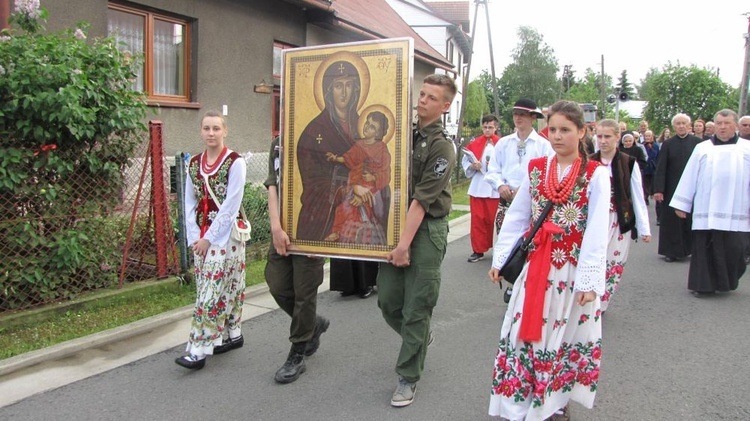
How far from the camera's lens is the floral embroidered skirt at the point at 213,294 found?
432cm

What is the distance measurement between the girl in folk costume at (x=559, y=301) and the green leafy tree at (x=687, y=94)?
103ft

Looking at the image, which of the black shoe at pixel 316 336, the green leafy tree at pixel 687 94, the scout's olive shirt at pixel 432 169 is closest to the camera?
the scout's olive shirt at pixel 432 169

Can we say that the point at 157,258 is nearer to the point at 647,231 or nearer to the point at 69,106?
the point at 69,106

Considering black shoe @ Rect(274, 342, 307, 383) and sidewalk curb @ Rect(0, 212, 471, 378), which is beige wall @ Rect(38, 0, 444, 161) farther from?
black shoe @ Rect(274, 342, 307, 383)

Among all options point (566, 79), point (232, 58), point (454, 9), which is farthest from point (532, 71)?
point (232, 58)

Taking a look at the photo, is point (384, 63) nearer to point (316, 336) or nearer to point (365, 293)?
point (316, 336)

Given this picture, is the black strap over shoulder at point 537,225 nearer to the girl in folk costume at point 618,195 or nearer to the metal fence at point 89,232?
the girl in folk costume at point 618,195

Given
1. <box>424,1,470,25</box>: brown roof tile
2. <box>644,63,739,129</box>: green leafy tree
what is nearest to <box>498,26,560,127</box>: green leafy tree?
<box>424,1,470,25</box>: brown roof tile

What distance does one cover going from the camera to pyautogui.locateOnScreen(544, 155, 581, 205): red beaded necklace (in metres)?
3.29

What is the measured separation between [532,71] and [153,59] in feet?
228

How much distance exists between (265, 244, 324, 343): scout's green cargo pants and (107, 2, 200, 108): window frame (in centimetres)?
641

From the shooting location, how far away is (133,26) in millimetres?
9852

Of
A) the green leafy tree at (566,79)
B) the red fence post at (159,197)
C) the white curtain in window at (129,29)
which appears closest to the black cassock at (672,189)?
the red fence post at (159,197)

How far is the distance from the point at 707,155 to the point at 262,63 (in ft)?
27.7
